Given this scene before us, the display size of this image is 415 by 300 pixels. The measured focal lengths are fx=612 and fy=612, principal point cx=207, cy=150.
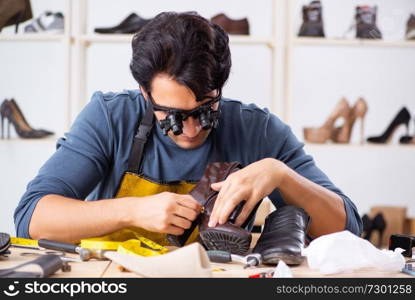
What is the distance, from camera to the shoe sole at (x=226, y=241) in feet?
4.64

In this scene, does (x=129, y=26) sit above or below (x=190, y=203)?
above

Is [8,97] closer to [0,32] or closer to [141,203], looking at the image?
[0,32]

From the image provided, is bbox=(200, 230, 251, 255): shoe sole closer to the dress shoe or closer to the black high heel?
the dress shoe

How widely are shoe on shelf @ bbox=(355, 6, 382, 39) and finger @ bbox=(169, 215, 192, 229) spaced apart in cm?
267

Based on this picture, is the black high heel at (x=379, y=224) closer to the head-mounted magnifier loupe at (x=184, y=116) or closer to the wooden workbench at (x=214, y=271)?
the head-mounted magnifier loupe at (x=184, y=116)

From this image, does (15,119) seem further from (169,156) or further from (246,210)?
(246,210)

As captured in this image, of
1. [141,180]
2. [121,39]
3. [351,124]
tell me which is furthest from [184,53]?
[351,124]

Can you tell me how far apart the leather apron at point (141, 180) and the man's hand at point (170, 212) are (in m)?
0.40

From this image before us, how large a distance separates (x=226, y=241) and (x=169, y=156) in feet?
2.12

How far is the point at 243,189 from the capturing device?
150cm

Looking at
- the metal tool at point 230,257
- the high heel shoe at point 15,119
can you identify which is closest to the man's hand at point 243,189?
the metal tool at point 230,257

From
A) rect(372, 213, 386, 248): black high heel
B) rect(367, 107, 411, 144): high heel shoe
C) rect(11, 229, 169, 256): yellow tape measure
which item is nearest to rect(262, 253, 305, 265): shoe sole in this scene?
rect(11, 229, 169, 256): yellow tape measure

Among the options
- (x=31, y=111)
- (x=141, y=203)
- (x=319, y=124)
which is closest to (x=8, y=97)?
(x=31, y=111)

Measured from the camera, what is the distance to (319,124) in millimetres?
4281
